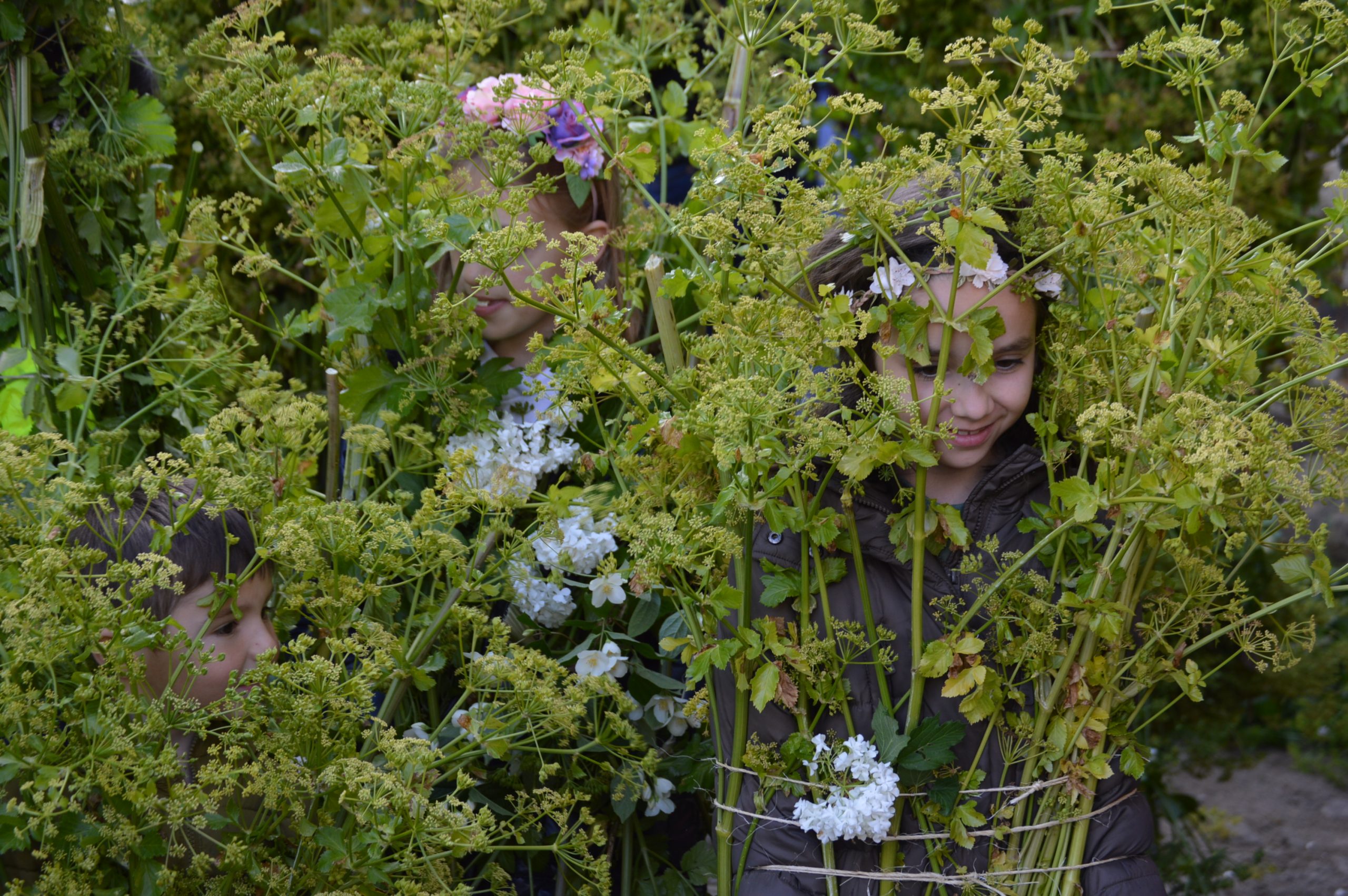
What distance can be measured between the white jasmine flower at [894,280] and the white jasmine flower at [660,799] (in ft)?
2.22

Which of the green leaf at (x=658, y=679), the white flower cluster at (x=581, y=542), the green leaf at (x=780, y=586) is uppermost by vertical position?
the green leaf at (x=780, y=586)

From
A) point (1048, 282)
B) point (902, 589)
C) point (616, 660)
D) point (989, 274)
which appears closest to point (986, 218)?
point (989, 274)

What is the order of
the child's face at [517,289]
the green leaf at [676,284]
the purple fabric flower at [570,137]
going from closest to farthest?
1. the green leaf at [676,284]
2. the purple fabric flower at [570,137]
3. the child's face at [517,289]

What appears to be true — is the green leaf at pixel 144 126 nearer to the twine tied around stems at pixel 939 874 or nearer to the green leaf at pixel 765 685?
the green leaf at pixel 765 685

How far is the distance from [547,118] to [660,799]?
868mm

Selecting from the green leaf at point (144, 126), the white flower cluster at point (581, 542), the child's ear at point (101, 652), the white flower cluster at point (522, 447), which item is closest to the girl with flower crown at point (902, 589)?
the white flower cluster at point (581, 542)

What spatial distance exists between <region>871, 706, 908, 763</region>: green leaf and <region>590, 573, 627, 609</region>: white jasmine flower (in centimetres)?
36

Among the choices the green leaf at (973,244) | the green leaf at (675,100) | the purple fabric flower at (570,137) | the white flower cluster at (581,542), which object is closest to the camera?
the green leaf at (973,244)

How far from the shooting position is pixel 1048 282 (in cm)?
125

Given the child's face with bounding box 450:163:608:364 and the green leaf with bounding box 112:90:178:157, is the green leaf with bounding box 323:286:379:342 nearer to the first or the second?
the child's face with bounding box 450:163:608:364

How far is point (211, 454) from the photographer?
1.13m

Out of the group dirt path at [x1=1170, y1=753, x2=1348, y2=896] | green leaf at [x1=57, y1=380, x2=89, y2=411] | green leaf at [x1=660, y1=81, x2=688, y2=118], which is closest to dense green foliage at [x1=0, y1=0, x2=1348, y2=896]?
green leaf at [x1=57, y1=380, x2=89, y2=411]

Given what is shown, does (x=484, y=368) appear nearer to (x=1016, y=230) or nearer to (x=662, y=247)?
(x=662, y=247)

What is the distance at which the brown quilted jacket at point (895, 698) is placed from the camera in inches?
48.7
